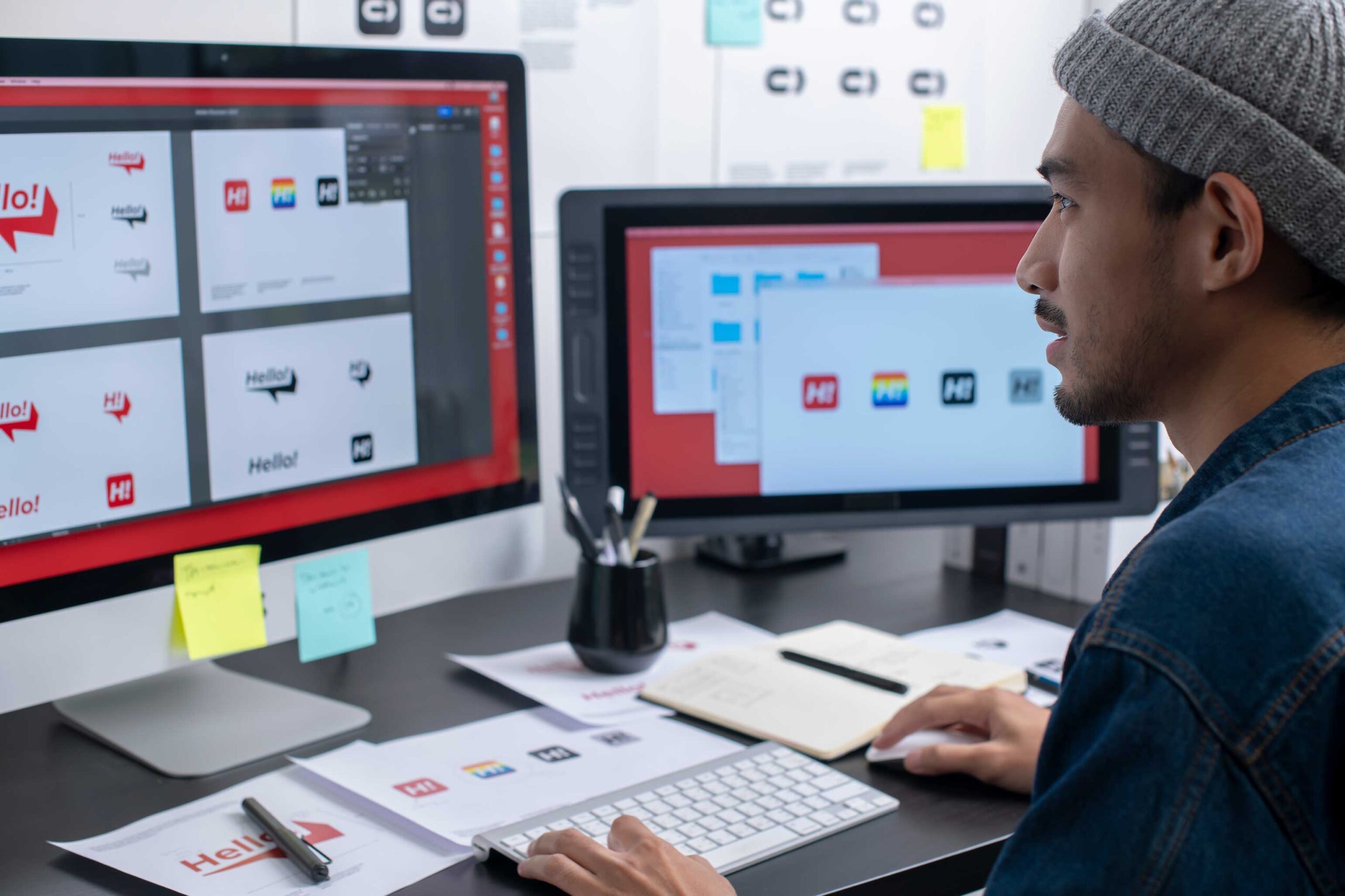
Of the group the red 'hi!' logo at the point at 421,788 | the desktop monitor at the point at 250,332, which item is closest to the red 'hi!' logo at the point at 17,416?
the desktop monitor at the point at 250,332

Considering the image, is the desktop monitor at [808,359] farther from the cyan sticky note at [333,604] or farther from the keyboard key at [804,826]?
the keyboard key at [804,826]

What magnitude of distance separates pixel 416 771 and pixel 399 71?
585 mm

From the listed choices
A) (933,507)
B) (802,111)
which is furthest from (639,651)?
(802,111)

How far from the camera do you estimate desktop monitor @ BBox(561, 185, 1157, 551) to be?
1306 mm

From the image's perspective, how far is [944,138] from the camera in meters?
1.85

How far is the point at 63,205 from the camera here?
37.4 inches

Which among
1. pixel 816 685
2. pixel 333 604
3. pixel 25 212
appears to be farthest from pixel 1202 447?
pixel 25 212

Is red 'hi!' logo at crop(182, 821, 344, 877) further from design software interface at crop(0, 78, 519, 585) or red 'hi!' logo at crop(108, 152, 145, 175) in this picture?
red 'hi!' logo at crop(108, 152, 145, 175)

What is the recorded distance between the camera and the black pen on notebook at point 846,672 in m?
1.17

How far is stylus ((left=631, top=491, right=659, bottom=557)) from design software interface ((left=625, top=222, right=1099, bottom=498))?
4cm

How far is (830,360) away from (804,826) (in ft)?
1.80

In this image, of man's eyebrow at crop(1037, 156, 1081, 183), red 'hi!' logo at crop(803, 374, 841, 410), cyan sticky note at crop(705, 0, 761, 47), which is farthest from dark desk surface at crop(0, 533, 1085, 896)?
cyan sticky note at crop(705, 0, 761, 47)

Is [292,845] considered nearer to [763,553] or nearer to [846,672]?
[846,672]

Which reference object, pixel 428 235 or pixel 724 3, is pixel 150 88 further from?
pixel 724 3
